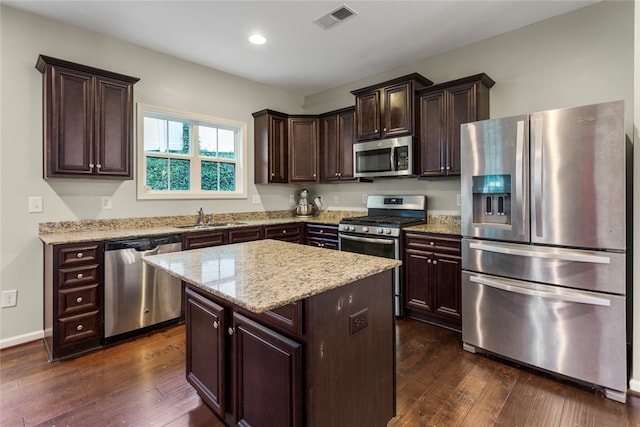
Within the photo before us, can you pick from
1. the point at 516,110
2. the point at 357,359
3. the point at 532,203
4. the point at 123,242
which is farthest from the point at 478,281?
the point at 123,242

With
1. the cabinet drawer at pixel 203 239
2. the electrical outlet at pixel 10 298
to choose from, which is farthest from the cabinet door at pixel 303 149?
the electrical outlet at pixel 10 298

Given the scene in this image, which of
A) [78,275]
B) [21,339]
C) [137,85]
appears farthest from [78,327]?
[137,85]

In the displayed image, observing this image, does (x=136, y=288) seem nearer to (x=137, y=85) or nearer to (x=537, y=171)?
(x=137, y=85)

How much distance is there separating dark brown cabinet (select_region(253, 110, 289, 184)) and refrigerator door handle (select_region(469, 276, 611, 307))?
2.82 meters

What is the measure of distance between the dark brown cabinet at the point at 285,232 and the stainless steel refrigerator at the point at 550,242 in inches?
88.0

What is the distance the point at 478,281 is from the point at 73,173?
11.4ft

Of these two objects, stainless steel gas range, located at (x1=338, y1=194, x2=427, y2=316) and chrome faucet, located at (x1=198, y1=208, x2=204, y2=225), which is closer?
stainless steel gas range, located at (x1=338, y1=194, x2=427, y2=316)

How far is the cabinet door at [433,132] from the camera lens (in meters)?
3.20

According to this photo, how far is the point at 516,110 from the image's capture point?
3.04 meters

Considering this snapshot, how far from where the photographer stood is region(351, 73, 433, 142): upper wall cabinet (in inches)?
133

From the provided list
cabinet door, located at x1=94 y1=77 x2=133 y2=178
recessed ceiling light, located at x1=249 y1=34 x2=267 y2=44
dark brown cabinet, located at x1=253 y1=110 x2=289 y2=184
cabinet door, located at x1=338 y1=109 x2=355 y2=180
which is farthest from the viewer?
dark brown cabinet, located at x1=253 y1=110 x2=289 y2=184

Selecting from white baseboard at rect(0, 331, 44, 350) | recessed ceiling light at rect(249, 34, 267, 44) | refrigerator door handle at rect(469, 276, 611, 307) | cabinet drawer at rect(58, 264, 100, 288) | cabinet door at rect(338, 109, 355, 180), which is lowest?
white baseboard at rect(0, 331, 44, 350)

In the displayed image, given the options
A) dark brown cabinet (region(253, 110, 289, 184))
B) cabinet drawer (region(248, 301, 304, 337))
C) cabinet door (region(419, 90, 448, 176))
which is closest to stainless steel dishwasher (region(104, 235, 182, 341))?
dark brown cabinet (region(253, 110, 289, 184))

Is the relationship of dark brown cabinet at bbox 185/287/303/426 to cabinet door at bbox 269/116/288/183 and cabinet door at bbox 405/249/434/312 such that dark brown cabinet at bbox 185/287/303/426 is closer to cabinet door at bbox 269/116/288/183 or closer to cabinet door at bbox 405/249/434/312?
cabinet door at bbox 405/249/434/312
